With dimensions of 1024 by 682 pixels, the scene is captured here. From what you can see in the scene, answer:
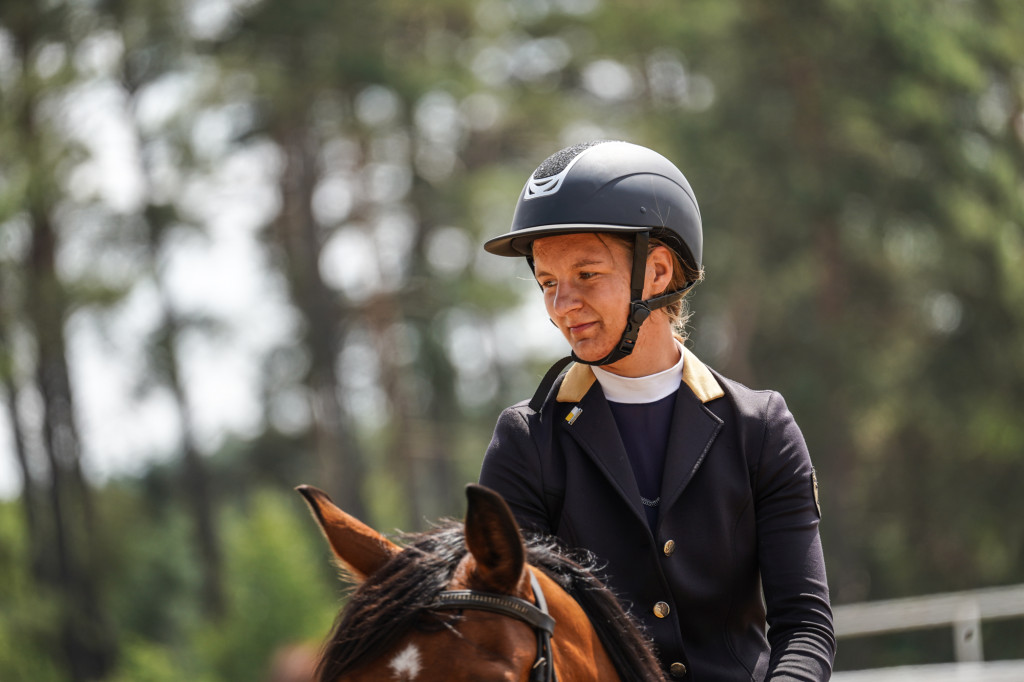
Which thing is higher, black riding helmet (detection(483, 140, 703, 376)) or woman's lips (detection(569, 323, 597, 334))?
black riding helmet (detection(483, 140, 703, 376))

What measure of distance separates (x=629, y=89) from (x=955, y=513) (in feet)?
38.7

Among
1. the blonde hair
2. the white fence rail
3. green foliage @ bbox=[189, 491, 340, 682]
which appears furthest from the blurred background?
the blonde hair

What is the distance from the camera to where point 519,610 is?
206 centimetres

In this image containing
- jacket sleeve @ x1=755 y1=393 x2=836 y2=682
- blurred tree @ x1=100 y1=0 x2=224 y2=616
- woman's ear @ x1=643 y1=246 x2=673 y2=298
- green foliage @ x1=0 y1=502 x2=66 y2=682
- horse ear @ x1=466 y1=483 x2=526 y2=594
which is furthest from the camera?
blurred tree @ x1=100 y1=0 x2=224 y2=616

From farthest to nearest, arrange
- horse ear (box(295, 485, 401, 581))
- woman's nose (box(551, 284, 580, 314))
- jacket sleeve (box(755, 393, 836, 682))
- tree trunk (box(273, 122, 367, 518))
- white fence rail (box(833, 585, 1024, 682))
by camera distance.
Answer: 1. tree trunk (box(273, 122, 367, 518))
2. white fence rail (box(833, 585, 1024, 682))
3. woman's nose (box(551, 284, 580, 314))
4. jacket sleeve (box(755, 393, 836, 682))
5. horse ear (box(295, 485, 401, 581))

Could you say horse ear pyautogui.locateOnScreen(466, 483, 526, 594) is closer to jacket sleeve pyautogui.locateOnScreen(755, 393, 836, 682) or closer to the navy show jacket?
the navy show jacket

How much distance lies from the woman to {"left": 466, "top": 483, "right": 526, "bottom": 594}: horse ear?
20.0 inches

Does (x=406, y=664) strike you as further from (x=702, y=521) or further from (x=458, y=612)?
(x=702, y=521)

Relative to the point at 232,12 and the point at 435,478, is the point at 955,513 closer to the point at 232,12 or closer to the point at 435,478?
the point at 232,12

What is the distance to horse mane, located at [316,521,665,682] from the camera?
2.02 m

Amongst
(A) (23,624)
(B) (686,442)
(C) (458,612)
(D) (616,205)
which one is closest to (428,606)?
(C) (458,612)

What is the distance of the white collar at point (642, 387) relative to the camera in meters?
2.73

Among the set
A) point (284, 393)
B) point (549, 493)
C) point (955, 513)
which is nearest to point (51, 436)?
point (284, 393)

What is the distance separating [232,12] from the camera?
22.7 m
